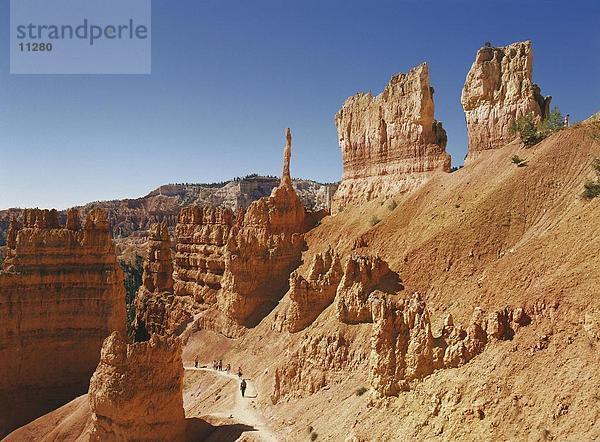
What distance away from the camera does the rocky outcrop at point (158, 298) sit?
50.7 m

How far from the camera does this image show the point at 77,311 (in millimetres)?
37344

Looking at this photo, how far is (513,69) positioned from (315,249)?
19.7m

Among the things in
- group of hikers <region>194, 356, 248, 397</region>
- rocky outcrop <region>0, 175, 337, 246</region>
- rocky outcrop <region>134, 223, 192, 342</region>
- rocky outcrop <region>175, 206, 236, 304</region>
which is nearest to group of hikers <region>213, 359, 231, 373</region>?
group of hikers <region>194, 356, 248, 397</region>

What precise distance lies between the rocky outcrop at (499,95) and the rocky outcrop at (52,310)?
1124 inches

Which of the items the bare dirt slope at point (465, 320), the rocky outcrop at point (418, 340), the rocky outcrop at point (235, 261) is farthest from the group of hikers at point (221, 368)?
the rocky outcrop at point (418, 340)

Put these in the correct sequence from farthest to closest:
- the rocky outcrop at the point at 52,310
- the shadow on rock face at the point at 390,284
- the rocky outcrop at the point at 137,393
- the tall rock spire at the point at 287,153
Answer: the tall rock spire at the point at 287,153, the rocky outcrop at the point at 52,310, the shadow on rock face at the point at 390,284, the rocky outcrop at the point at 137,393

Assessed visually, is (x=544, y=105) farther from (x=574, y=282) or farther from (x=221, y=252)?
(x=221, y=252)

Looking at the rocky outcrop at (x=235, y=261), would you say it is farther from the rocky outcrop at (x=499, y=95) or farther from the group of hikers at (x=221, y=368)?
the rocky outcrop at (x=499, y=95)

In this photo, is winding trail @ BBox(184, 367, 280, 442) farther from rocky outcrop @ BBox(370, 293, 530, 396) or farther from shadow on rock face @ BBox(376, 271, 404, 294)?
shadow on rock face @ BBox(376, 271, 404, 294)

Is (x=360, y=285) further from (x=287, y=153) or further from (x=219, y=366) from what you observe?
(x=287, y=153)

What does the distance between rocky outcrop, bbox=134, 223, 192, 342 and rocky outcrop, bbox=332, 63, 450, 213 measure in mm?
18556

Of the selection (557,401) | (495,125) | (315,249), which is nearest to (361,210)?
(315,249)

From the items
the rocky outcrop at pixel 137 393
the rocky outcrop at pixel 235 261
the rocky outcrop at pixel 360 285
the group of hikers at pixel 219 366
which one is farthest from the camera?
the rocky outcrop at pixel 235 261

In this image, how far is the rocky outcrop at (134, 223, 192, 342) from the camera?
50.7 meters
